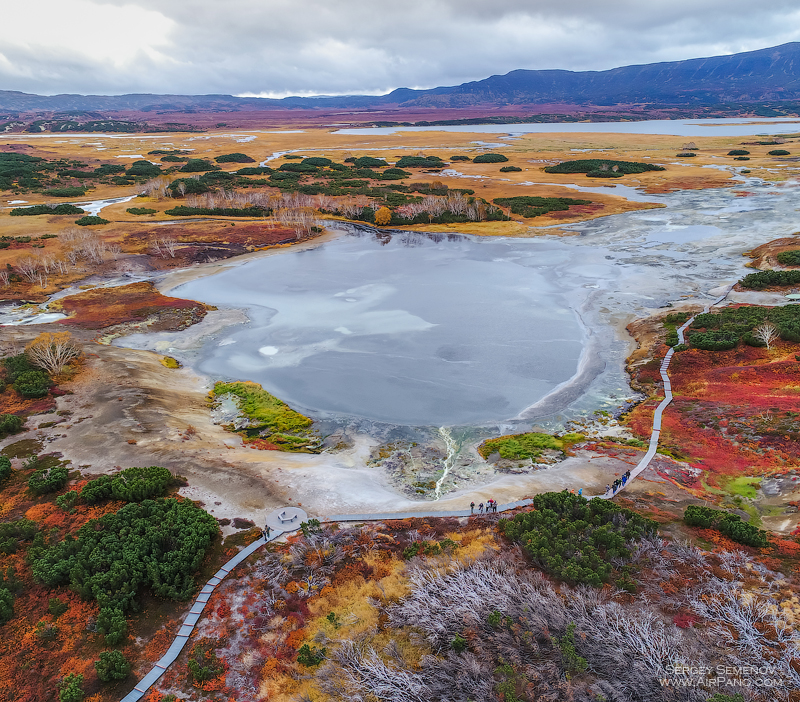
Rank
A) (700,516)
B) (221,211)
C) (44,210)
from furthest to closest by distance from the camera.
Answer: (221,211)
(44,210)
(700,516)

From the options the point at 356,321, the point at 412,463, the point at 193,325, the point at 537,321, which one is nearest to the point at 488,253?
the point at 537,321

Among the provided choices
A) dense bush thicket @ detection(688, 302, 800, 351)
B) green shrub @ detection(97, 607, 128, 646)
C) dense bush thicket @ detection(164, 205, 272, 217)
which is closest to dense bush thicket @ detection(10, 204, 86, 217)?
dense bush thicket @ detection(164, 205, 272, 217)

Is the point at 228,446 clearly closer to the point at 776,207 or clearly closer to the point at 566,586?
the point at 566,586

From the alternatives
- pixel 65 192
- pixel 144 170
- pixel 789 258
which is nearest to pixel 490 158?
pixel 144 170

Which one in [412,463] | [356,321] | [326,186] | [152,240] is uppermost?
[326,186]

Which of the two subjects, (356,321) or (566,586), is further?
(356,321)

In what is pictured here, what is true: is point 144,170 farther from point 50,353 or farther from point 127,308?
point 50,353

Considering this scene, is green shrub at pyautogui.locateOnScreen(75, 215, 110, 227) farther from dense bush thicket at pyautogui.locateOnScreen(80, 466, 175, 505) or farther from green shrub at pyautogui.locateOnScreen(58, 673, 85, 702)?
green shrub at pyautogui.locateOnScreen(58, 673, 85, 702)

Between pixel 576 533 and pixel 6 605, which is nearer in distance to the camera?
pixel 6 605
